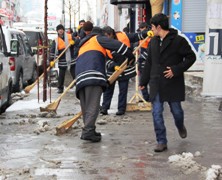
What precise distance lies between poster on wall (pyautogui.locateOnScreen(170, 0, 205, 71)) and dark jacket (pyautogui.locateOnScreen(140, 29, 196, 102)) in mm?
9798

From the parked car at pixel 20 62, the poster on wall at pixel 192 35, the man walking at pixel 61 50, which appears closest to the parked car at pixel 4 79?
the parked car at pixel 20 62

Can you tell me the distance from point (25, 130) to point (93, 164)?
8.05ft

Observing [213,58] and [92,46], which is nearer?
[92,46]

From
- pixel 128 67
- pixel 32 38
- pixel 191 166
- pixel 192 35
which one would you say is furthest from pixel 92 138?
pixel 32 38

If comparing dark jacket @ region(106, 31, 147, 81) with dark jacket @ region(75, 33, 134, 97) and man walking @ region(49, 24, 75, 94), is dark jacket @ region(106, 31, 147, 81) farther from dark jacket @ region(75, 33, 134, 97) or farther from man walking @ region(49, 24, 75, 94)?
man walking @ region(49, 24, 75, 94)

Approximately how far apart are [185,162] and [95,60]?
Answer: 205 cm

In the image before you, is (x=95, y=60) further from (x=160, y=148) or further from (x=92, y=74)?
(x=160, y=148)

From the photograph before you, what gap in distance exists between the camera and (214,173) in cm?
502

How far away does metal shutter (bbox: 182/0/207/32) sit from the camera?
15844 millimetres

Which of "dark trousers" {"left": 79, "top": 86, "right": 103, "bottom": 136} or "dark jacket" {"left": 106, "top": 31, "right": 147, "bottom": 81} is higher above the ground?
"dark jacket" {"left": 106, "top": 31, "right": 147, "bottom": 81}

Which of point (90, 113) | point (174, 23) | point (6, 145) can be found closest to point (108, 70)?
point (90, 113)

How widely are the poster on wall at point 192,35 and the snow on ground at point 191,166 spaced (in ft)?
33.6

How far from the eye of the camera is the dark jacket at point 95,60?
6680 millimetres

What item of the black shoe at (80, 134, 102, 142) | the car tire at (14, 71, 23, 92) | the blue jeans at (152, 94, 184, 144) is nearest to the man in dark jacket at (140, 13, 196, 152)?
A: the blue jeans at (152, 94, 184, 144)
